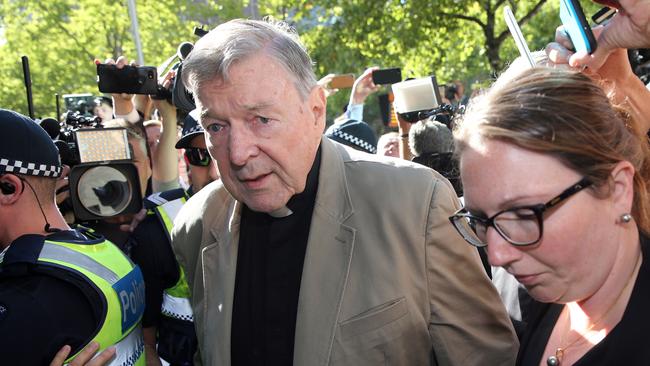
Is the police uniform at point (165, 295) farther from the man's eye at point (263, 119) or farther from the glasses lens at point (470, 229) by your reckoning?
the glasses lens at point (470, 229)

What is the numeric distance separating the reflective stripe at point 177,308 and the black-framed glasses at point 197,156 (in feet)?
2.99

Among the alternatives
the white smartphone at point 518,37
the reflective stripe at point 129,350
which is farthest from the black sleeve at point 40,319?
the white smartphone at point 518,37

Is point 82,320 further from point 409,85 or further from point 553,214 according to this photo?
point 409,85

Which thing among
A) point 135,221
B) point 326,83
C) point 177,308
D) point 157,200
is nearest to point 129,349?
point 177,308

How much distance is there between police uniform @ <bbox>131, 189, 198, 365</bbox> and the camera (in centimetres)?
304

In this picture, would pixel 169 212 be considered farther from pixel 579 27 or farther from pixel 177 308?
pixel 579 27

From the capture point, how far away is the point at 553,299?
156 centimetres

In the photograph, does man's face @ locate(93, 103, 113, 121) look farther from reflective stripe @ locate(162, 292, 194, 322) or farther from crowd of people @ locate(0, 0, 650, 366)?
crowd of people @ locate(0, 0, 650, 366)

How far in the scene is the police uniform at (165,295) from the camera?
304 cm

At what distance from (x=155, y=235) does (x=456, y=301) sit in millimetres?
1725

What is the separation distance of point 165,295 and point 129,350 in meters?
0.51

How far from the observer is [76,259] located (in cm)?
241

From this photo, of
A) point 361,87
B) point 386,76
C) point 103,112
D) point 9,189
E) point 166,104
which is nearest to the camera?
point 9,189

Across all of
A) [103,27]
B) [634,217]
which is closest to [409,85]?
[634,217]
